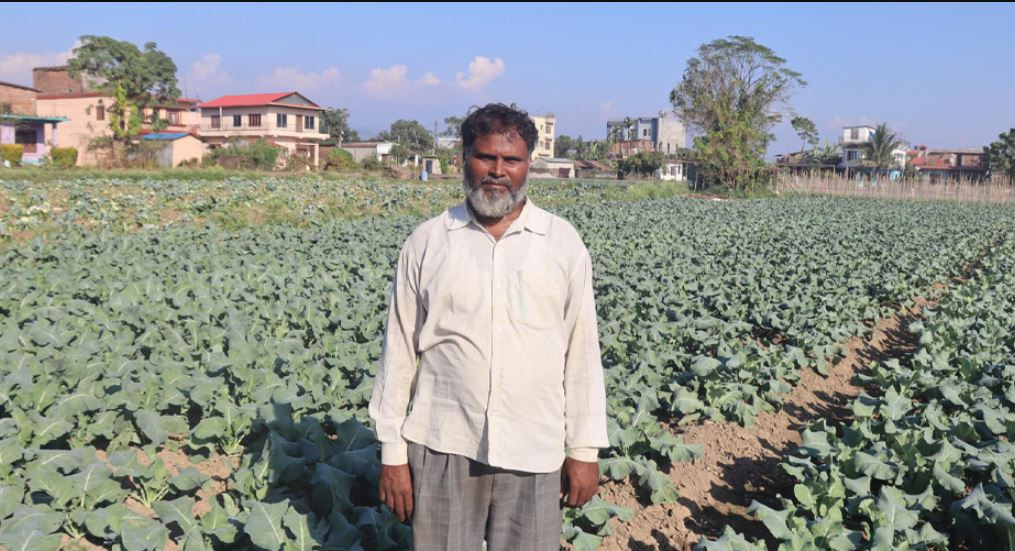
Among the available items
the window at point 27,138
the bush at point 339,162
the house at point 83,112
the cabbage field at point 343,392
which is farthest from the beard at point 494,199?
the window at point 27,138

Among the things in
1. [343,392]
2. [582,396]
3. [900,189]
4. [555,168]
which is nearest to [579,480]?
[582,396]

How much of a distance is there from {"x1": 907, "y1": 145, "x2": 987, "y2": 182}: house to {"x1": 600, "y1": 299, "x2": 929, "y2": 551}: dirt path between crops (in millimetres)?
62914

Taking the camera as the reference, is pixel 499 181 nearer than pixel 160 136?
Yes

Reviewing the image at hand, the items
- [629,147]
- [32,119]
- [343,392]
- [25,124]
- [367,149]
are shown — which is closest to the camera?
[343,392]

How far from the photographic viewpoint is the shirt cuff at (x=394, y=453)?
96.1 inches

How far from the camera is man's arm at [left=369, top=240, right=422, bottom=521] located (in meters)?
2.45

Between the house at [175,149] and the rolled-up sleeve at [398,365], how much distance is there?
42.3 meters

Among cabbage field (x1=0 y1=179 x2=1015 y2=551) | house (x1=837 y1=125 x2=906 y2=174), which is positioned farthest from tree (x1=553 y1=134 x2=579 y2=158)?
cabbage field (x1=0 y1=179 x2=1015 y2=551)

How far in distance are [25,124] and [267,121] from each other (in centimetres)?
1565

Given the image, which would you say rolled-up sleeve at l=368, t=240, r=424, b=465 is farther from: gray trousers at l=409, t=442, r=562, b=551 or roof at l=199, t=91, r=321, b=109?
roof at l=199, t=91, r=321, b=109

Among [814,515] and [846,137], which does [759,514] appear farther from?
[846,137]

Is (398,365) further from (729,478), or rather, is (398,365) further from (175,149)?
(175,149)

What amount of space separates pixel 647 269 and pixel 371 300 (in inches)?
167

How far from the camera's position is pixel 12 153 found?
112 ft
